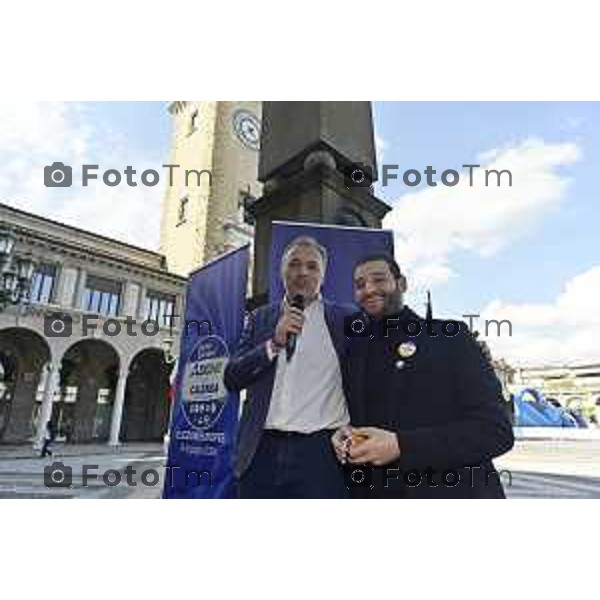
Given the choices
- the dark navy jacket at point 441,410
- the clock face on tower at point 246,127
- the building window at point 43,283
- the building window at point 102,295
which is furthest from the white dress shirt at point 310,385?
the clock face on tower at point 246,127

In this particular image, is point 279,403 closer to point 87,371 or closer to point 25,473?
point 25,473

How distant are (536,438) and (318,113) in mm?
28863

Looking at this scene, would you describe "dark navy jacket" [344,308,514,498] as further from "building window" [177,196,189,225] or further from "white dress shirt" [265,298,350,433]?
"building window" [177,196,189,225]

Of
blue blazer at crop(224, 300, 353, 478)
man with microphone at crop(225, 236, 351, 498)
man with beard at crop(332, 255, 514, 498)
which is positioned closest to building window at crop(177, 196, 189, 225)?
blue blazer at crop(224, 300, 353, 478)

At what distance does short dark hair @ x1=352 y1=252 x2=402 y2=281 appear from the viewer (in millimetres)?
3668

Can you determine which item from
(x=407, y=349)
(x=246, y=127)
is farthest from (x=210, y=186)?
(x=407, y=349)

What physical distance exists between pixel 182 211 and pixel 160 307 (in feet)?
23.9

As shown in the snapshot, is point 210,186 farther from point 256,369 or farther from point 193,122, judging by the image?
point 256,369

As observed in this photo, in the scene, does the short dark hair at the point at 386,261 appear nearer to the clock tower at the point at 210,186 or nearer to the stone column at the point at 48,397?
the stone column at the point at 48,397

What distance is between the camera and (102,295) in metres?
21.9

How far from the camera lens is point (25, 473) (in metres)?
11.9

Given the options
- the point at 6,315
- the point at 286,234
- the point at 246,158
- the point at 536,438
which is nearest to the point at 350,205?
the point at 286,234

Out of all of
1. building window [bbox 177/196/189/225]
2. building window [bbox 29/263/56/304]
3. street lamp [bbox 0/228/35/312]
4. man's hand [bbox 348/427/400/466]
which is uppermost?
building window [bbox 177/196/189/225]

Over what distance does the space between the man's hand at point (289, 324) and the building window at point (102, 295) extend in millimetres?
19691
